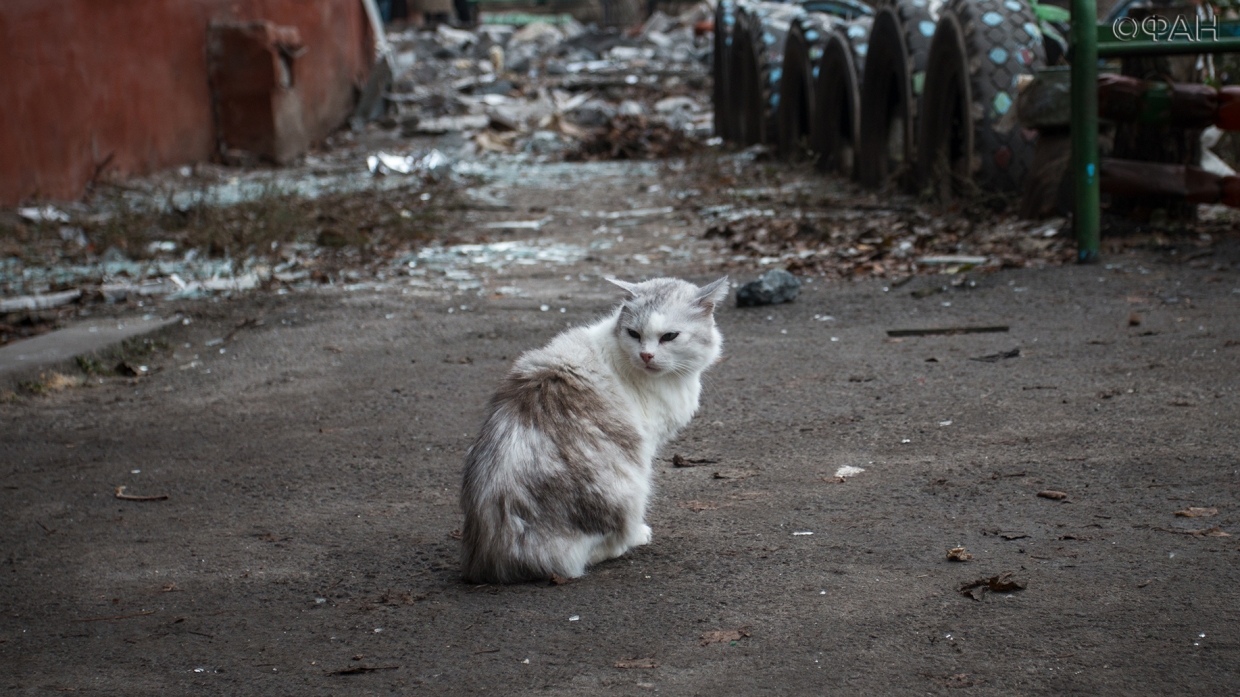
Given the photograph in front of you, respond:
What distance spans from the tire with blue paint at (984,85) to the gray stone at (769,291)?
205 cm

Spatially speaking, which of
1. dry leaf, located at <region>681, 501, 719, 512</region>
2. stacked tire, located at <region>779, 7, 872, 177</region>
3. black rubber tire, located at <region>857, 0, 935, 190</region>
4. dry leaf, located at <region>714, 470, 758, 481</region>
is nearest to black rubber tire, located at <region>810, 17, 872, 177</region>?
stacked tire, located at <region>779, 7, 872, 177</region>

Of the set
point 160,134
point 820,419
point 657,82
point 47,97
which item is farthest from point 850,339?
point 657,82

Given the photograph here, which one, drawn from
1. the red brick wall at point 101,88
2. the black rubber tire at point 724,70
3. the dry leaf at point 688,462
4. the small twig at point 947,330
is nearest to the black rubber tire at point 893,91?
the small twig at point 947,330

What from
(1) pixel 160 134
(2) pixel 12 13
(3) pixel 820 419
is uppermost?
(2) pixel 12 13

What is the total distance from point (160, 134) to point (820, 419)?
8.71m

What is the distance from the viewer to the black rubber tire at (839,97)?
900 centimetres

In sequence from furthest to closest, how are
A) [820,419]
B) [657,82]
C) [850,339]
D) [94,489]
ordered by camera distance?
[657,82] < [850,339] < [820,419] < [94,489]

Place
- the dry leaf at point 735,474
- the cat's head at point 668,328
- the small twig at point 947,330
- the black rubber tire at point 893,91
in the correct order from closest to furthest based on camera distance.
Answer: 1. the cat's head at point 668,328
2. the dry leaf at point 735,474
3. the small twig at point 947,330
4. the black rubber tire at point 893,91

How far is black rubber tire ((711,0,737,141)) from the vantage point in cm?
1327

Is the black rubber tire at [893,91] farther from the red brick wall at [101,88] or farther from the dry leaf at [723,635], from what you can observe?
the red brick wall at [101,88]

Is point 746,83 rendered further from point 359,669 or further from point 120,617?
point 359,669

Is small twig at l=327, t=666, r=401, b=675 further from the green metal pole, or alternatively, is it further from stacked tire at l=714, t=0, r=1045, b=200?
stacked tire at l=714, t=0, r=1045, b=200

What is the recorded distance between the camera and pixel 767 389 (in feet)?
14.3

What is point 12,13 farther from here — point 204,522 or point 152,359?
point 204,522
